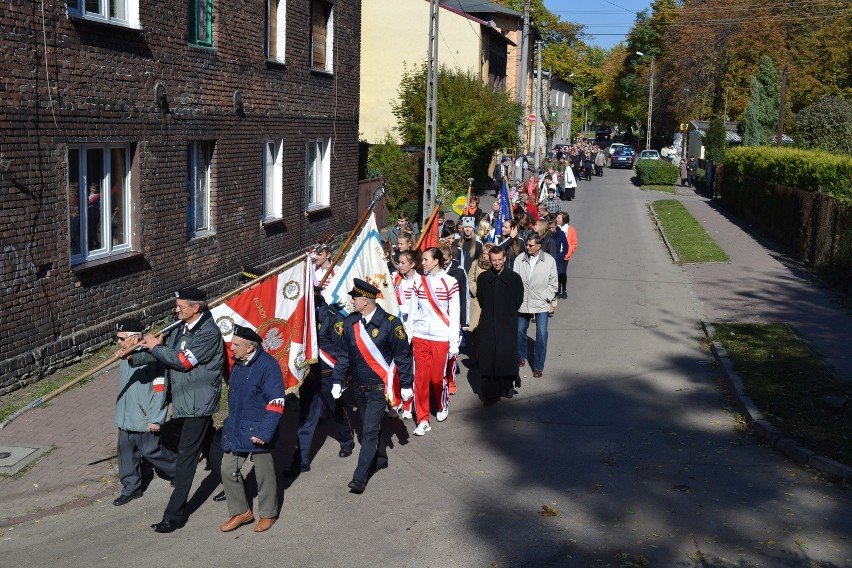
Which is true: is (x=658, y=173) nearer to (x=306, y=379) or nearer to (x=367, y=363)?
(x=306, y=379)

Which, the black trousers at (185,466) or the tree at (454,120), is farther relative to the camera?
the tree at (454,120)

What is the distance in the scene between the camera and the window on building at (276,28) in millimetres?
18723

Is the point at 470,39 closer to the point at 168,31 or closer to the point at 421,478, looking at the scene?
the point at 168,31

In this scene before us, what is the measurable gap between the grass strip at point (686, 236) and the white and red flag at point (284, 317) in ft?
53.0

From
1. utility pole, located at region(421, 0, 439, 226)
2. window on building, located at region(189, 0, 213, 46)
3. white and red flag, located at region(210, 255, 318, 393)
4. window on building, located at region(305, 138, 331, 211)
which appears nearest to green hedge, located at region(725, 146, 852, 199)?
utility pole, located at region(421, 0, 439, 226)

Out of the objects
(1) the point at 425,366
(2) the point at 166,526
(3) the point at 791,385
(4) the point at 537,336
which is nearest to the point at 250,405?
(2) the point at 166,526

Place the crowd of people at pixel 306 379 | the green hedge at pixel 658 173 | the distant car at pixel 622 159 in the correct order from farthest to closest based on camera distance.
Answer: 1. the distant car at pixel 622 159
2. the green hedge at pixel 658 173
3. the crowd of people at pixel 306 379

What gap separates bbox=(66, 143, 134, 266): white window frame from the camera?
1238 cm

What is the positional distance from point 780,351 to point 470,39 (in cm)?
3114

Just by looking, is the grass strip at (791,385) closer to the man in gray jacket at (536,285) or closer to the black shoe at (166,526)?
the man in gray jacket at (536,285)

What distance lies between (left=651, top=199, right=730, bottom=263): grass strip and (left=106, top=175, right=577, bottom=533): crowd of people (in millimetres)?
13352

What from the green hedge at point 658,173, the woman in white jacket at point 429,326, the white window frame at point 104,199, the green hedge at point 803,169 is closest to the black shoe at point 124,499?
the woman in white jacket at point 429,326

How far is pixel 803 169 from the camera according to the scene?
25.4 metres

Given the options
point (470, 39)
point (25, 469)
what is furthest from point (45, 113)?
point (470, 39)
